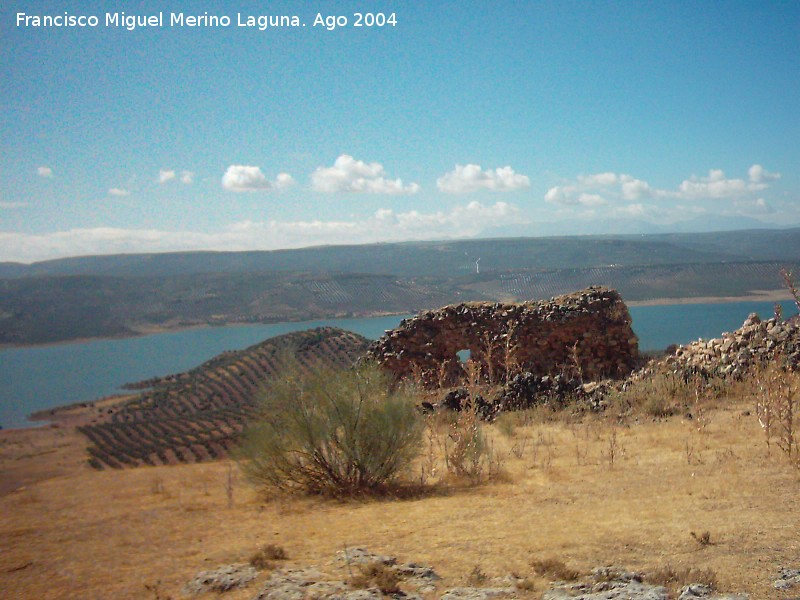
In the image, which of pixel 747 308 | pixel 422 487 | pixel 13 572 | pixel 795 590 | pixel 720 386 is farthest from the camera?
pixel 747 308

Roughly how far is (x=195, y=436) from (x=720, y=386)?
18.0m

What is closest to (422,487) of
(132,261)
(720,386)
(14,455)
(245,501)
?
(245,501)

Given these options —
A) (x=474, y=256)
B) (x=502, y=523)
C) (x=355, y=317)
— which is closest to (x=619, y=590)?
(x=502, y=523)

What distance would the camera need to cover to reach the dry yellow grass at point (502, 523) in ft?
14.5

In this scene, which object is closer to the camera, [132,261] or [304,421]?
[304,421]

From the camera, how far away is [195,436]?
73.8 ft

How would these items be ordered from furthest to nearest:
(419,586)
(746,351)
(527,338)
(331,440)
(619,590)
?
(527,338) → (746,351) → (331,440) → (419,586) → (619,590)

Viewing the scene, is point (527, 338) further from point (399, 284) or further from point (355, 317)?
point (399, 284)

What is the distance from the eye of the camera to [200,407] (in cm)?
3238

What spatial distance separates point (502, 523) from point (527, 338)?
10.5m

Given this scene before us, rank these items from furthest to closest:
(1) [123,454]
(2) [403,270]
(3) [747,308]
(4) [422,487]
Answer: (2) [403,270]
(3) [747,308]
(1) [123,454]
(4) [422,487]

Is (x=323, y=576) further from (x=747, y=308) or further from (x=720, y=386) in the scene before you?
(x=747, y=308)

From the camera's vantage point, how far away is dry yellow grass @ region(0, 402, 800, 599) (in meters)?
4.43

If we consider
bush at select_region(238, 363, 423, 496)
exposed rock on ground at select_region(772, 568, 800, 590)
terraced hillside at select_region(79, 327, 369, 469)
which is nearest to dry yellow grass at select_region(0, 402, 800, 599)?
exposed rock on ground at select_region(772, 568, 800, 590)
